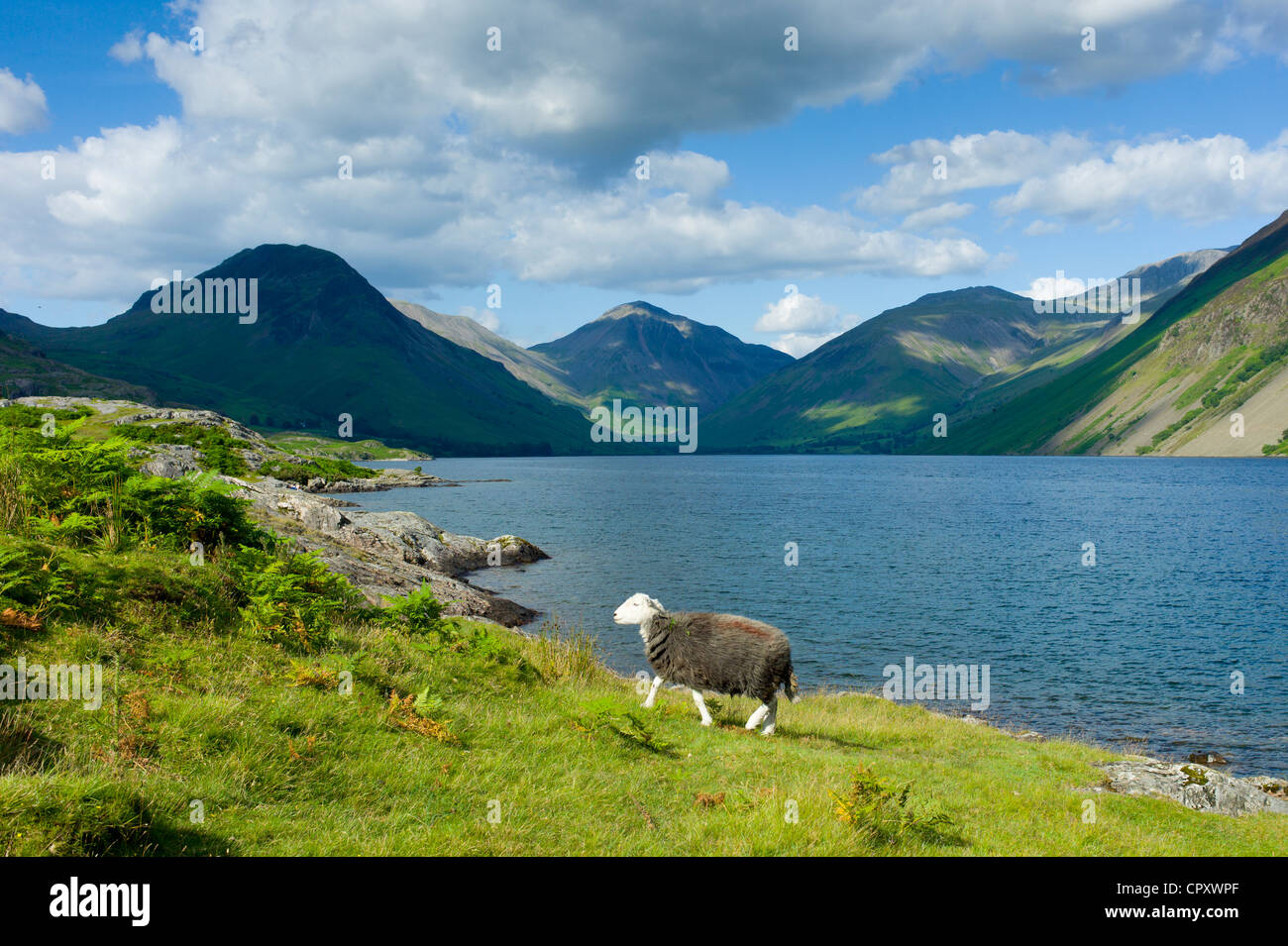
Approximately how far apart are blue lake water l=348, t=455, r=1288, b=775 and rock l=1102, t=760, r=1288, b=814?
787 cm

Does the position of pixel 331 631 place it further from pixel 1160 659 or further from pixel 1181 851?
pixel 1160 659

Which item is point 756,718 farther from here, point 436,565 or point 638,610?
point 436,565

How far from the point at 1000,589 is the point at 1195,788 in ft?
122

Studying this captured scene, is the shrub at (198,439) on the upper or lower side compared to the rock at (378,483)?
upper

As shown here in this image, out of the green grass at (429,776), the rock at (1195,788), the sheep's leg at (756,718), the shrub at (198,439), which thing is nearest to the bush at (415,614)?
the green grass at (429,776)

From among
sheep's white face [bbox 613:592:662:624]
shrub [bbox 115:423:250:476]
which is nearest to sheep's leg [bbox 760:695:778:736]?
sheep's white face [bbox 613:592:662:624]

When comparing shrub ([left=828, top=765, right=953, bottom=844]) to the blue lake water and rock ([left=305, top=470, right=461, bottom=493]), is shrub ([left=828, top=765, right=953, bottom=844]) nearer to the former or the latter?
the blue lake water

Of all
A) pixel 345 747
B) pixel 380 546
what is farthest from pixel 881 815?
pixel 380 546

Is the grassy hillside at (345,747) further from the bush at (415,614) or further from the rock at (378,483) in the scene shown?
the rock at (378,483)

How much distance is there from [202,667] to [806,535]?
70731mm

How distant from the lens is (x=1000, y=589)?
51.5 meters

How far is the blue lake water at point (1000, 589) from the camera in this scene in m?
30.0

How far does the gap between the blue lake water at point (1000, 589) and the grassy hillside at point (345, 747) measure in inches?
614
